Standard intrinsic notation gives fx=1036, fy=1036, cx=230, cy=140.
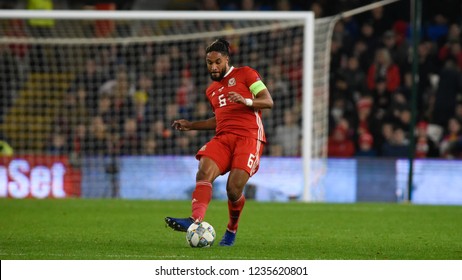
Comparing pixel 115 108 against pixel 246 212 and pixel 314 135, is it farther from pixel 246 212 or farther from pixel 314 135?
pixel 246 212

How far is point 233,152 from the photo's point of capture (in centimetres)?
958

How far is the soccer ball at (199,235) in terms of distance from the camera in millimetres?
9047

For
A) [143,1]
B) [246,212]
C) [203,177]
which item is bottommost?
[246,212]

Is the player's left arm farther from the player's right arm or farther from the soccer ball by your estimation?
the soccer ball

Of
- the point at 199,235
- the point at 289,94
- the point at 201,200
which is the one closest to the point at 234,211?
the point at 201,200

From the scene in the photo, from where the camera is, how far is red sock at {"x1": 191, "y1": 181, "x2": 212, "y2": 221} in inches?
359

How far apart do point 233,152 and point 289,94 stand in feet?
35.8

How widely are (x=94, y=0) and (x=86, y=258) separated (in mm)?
16832

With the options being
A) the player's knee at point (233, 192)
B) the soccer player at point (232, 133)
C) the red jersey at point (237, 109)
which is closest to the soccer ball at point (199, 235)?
the soccer player at point (232, 133)

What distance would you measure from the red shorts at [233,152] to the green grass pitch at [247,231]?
0.76 m
